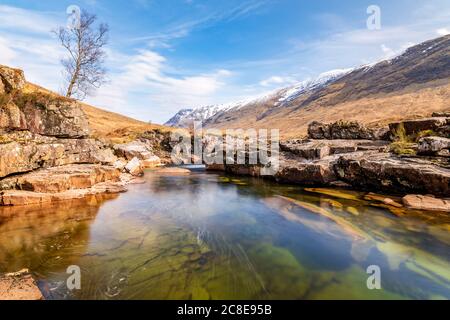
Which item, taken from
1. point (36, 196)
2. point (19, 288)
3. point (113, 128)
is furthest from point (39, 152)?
point (113, 128)

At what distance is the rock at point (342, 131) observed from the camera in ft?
90.4

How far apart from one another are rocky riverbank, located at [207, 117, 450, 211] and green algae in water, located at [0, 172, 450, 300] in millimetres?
2397

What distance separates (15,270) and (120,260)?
2903 millimetres

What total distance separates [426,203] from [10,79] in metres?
26.6

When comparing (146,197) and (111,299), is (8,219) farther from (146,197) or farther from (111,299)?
(111,299)

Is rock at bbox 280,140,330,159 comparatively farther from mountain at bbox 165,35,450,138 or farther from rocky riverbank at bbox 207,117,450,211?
mountain at bbox 165,35,450,138

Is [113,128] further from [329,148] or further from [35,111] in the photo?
[329,148]

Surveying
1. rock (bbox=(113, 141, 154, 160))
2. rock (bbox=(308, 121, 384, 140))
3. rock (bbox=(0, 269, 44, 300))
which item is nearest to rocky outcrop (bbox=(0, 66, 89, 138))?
rock (bbox=(0, 269, 44, 300))

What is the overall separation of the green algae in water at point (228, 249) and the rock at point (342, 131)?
47.5 ft

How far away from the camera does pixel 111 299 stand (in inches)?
250

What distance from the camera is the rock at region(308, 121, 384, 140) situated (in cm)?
2755

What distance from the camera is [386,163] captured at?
1648 centimetres

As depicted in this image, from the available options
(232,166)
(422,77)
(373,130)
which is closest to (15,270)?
(232,166)

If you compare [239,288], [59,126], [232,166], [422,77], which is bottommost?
[239,288]
